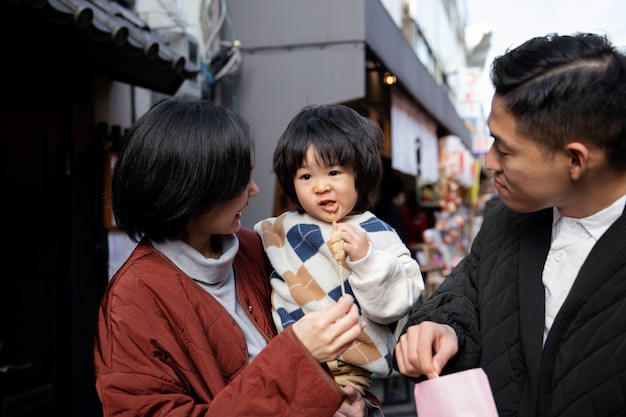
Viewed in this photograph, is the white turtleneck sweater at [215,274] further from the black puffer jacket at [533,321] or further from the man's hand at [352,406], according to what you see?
the black puffer jacket at [533,321]

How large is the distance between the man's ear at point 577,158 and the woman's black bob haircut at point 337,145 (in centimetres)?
84

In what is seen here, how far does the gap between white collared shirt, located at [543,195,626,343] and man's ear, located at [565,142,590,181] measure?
7.4 inches

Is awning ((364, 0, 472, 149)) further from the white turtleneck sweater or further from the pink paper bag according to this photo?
the pink paper bag

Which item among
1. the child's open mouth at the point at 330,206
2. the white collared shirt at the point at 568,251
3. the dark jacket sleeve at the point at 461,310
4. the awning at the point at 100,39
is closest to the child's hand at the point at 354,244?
the child's open mouth at the point at 330,206

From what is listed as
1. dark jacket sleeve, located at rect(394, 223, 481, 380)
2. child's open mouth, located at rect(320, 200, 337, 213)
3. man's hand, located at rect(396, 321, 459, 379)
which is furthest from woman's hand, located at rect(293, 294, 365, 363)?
child's open mouth, located at rect(320, 200, 337, 213)

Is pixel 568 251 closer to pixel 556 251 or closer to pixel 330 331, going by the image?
pixel 556 251

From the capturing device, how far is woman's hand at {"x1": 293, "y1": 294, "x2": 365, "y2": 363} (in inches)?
62.7

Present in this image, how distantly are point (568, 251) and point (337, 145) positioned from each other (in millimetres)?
953

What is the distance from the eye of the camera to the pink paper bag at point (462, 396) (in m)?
1.51

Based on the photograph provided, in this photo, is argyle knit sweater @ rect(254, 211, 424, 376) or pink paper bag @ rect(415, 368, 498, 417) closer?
pink paper bag @ rect(415, 368, 498, 417)

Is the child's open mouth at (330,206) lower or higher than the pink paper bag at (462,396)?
higher

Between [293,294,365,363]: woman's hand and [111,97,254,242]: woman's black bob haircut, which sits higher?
[111,97,254,242]: woman's black bob haircut

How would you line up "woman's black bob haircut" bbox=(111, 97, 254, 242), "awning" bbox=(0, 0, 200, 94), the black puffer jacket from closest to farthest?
the black puffer jacket
"woman's black bob haircut" bbox=(111, 97, 254, 242)
"awning" bbox=(0, 0, 200, 94)

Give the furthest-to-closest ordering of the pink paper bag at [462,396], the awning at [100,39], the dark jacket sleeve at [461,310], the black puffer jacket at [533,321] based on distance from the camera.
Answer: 1. the awning at [100,39]
2. the dark jacket sleeve at [461,310]
3. the black puffer jacket at [533,321]
4. the pink paper bag at [462,396]
